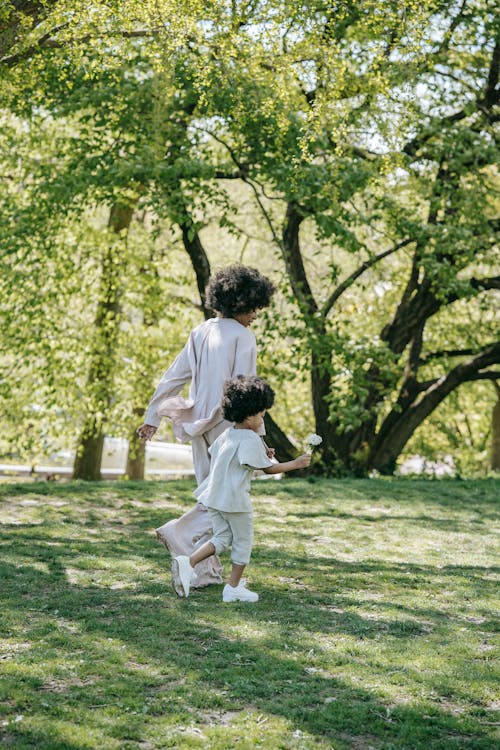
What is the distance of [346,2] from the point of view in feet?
33.4

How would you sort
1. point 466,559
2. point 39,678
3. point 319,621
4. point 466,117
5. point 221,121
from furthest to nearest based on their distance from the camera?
point 466,117 → point 221,121 → point 466,559 → point 319,621 → point 39,678

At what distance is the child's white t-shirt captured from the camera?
19.8 feet

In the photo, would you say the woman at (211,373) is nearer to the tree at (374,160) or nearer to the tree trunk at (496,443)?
the tree at (374,160)

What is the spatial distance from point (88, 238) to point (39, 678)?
43.4ft

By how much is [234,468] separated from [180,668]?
1.73 metres

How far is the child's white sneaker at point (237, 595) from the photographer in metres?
6.08

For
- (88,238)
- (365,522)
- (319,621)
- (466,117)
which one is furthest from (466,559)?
(88,238)

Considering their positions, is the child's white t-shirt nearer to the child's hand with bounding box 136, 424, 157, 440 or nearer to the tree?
the child's hand with bounding box 136, 424, 157, 440

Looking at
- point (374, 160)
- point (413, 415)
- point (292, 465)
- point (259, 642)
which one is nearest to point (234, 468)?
point (292, 465)

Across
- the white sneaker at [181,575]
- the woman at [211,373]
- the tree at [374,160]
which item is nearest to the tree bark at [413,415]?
the tree at [374,160]

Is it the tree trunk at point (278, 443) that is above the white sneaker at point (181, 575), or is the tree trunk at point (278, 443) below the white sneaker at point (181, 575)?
above

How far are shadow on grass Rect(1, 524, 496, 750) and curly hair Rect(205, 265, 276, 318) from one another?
1.86 meters

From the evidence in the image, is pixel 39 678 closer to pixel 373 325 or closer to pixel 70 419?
pixel 70 419

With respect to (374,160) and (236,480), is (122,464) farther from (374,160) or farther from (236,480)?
(236,480)
